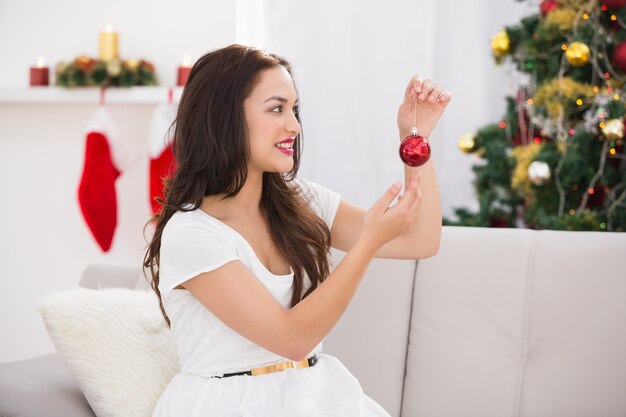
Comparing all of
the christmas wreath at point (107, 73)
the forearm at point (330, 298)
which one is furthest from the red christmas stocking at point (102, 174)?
the forearm at point (330, 298)

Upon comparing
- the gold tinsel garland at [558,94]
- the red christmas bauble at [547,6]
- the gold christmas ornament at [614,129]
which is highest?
the red christmas bauble at [547,6]

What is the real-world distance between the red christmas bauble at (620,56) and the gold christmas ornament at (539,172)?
1.26 ft

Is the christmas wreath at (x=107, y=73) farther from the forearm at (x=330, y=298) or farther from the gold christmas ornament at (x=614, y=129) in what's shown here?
the forearm at (x=330, y=298)

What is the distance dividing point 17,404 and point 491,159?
74.4 inches

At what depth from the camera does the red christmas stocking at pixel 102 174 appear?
3.53 m

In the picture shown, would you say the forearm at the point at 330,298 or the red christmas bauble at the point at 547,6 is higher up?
the red christmas bauble at the point at 547,6

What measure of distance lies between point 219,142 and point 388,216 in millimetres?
400

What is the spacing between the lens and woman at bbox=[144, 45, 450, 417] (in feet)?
5.09

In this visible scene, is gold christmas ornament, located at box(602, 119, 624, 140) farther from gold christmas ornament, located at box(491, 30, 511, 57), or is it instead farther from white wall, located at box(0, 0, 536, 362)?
white wall, located at box(0, 0, 536, 362)

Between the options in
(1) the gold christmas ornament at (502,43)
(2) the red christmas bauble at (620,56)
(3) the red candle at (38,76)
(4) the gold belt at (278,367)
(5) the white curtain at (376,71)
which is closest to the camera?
(4) the gold belt at (278,367)

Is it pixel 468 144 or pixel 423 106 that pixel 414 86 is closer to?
pixel 423 106

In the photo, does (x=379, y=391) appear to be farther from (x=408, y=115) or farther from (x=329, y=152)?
(x=329, y=152)

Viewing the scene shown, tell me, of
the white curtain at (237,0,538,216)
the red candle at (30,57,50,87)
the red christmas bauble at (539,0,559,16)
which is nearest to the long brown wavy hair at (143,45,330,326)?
the red christmas bauble at (539,0,559,16)

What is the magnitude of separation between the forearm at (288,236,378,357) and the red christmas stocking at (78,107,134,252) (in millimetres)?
2200
